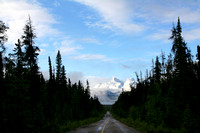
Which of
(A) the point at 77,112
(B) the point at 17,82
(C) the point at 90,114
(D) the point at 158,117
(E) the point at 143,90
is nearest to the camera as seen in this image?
(B) the point at 17,82

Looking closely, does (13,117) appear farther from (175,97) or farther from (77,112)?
(77,112)

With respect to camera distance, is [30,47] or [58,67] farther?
[58,67]

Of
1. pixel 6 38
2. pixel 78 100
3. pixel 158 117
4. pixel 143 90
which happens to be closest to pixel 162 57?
pixel 143 90

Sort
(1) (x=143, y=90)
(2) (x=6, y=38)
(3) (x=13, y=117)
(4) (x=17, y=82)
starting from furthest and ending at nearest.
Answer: (1) (x=143, y=90)
(2) (x=6, y=38)
(4) (x=17, y=82)
(3) (x=13, y=117)

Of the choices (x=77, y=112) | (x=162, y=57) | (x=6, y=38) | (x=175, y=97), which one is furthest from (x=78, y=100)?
(x=6, y=38)

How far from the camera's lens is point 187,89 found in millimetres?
30234

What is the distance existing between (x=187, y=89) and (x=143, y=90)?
27865 mm

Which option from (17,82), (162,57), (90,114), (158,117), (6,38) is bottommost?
(90,114)

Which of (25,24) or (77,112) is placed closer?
(25,24)

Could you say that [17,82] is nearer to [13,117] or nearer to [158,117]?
[13,117]

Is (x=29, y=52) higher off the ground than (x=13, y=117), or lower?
higher

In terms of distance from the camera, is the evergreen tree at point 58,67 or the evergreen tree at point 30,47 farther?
the evergreen tree at point 58,67

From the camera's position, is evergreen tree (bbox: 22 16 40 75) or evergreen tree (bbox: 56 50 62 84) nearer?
evergreen tree (bbox: 22 16 40 75)

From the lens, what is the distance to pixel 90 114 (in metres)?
72.2
